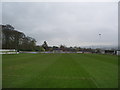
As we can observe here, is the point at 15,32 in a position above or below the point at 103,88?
above

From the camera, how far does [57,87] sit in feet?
13.2

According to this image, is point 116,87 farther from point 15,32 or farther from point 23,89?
point 15,32

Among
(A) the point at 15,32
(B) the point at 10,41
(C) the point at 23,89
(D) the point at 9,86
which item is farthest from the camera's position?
(A) the point at 15,32

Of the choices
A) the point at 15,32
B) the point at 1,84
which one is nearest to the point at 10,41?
the point at 15,32

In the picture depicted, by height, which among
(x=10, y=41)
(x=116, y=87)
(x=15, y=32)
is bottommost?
(x=116, y=87)

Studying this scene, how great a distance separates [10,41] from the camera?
145 feet

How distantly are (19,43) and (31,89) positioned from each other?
4924 cm

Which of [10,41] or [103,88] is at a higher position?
[10,41]

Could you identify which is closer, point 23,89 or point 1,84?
point 23,89

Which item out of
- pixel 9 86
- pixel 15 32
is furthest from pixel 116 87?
pixel 15 32

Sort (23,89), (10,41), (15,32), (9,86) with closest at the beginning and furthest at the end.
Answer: (23,89)
(9,86)
(10,41)
(15,32)

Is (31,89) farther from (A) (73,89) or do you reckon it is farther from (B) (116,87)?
(B) (116,87)

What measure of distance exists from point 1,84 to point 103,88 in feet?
13.7

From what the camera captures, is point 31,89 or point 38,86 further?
point 38,86
